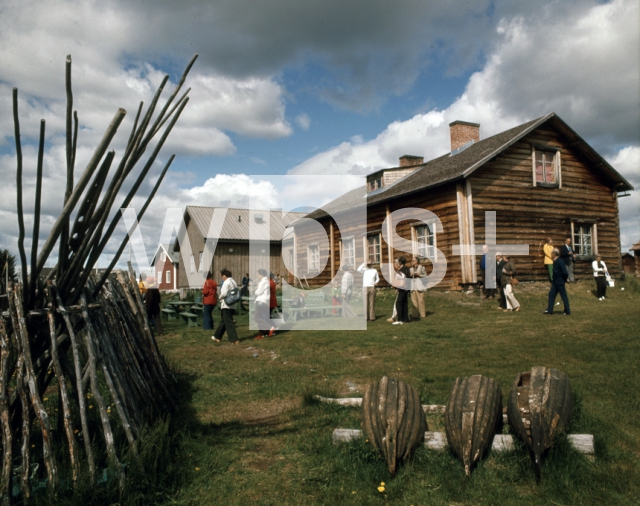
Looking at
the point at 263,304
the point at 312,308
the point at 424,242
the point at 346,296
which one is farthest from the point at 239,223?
the point at 263,304

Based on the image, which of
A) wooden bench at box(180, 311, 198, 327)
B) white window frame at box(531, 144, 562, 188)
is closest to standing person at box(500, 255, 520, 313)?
white window frame at box(531, 144, 562, 188)

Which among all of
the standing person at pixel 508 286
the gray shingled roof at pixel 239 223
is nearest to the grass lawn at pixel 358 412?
the standing person at pixel 508 286

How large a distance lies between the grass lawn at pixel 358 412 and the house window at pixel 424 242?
712 centimetres

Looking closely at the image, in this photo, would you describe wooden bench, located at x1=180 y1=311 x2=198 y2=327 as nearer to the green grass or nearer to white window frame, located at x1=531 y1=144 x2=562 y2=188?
the green grass

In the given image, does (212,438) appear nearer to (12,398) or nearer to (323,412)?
(323,412)

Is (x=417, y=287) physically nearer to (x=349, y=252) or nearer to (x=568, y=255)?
(x=568, y=255)

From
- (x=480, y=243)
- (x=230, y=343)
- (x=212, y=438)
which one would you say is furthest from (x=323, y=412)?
(x=480, y=243)

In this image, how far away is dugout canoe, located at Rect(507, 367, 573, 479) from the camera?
12.5 ft

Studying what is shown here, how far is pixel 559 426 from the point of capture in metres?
3.99

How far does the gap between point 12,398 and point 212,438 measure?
6.12 feet

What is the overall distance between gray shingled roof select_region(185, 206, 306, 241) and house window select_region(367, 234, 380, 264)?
541 inches

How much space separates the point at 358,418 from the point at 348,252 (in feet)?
62.8

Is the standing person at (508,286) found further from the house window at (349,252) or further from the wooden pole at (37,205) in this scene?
the wooden pole at (37,205)

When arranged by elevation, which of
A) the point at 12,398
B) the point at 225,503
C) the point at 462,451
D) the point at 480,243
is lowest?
the point at 225,503
